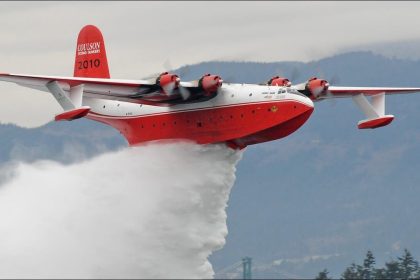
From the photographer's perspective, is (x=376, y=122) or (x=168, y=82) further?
(x=376, y=122)

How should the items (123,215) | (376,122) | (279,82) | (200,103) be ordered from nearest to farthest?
(123,215), (200,103), (279,82), (376,122)

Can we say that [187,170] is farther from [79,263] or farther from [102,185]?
[79,263]

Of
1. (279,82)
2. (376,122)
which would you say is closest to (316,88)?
(279,82)

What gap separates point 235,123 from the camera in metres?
52.3

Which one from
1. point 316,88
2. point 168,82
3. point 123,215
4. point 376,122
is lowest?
point 123,215

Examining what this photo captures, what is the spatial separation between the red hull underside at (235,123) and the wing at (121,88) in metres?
0.94

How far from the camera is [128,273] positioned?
1912 inches

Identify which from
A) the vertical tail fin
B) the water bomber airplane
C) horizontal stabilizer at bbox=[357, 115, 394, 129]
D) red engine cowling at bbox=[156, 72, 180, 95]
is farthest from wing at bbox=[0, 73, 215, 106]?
horizontal stabilizer at bbox=[357, 115, 394, 129]

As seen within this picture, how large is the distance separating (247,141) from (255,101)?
191 centimetres

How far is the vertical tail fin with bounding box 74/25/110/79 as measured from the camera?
6034cm

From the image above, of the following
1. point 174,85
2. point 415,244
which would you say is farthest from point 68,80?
point 415,244

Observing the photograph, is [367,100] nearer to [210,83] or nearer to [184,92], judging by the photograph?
[210,83]

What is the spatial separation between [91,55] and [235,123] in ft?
37.7

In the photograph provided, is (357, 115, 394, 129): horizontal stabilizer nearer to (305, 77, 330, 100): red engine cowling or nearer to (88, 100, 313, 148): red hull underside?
(305, 77, 330, 100): red engine cowling
